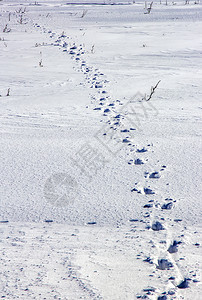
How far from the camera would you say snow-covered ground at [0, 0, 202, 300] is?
1.61 meters

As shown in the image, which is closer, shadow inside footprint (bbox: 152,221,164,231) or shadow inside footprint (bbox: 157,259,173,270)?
shadow inside footprint (bbox: 157,259,173,270)

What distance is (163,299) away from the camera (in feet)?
4.80

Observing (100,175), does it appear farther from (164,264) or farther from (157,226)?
(164,264)

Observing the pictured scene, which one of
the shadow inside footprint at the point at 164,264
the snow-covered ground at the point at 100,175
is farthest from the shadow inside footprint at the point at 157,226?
the shadow inside footprint at the point at 164,264

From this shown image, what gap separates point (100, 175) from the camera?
2.50m

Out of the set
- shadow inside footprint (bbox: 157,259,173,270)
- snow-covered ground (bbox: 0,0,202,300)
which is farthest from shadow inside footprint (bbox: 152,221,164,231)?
shadow inside footprint (bbox: 157,259,173,270)

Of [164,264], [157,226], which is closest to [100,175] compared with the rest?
[157,226]

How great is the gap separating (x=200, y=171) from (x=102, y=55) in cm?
339

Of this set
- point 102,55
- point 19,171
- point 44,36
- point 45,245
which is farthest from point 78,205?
point 44,36

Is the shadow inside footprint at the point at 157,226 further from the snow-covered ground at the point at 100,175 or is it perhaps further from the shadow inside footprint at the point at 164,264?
the shadow inside footprint at the point at 164,264

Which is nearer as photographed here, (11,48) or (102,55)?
(102,55)

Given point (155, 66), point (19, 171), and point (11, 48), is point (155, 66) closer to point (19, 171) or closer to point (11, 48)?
point (11, 48)

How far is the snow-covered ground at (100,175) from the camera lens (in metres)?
1.61

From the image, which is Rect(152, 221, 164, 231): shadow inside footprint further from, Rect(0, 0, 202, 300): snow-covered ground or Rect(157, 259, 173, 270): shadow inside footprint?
Rect(157, 259, 173, 270): shadow inside footprint
